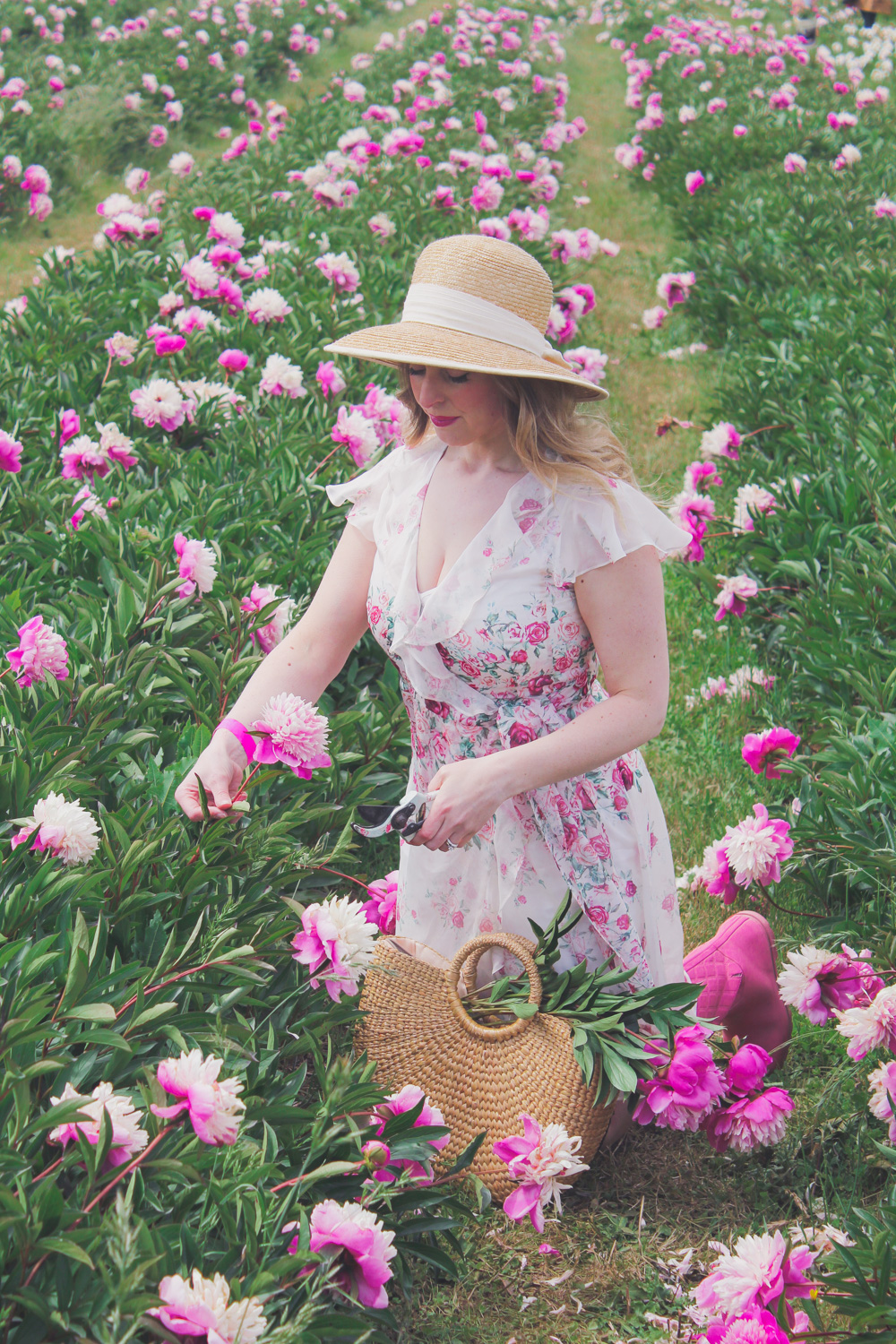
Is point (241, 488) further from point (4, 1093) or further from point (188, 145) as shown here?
point (188, 145)

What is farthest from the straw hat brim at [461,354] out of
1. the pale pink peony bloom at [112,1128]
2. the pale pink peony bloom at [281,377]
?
the pale pink peony bloom at [281,377]

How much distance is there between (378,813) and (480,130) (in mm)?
7831

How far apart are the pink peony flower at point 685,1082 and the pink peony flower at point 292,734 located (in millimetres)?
938

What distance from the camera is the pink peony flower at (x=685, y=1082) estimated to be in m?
2.28

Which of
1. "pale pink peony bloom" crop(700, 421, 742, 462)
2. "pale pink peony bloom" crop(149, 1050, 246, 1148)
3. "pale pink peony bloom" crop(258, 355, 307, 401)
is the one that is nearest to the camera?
"pale pink peony bloom" crop(149, 1050, 246, 1148)

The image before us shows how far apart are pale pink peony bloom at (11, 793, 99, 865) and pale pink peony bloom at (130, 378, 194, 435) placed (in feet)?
7.61

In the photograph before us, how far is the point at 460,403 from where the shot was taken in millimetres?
2324

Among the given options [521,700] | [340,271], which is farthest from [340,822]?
[340,271]

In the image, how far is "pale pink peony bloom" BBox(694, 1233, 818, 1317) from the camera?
1.71 metres

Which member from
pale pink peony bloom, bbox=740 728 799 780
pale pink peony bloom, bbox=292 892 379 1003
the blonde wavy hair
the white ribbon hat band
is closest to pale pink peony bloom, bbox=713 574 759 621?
pale pink peony bloom, bbox=740 728 799 780

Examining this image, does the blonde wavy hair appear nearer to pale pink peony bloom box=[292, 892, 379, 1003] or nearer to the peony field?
the peony field

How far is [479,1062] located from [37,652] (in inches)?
48.1

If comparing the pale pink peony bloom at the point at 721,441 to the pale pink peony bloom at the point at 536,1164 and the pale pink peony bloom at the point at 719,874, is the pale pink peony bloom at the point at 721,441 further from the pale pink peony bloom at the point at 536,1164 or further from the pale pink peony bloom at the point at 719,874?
the pale pink peony bloom at the point at 536,1164

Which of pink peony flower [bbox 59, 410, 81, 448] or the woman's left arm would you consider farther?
pink peony flower [bbox 59, 410, 81, 448]
